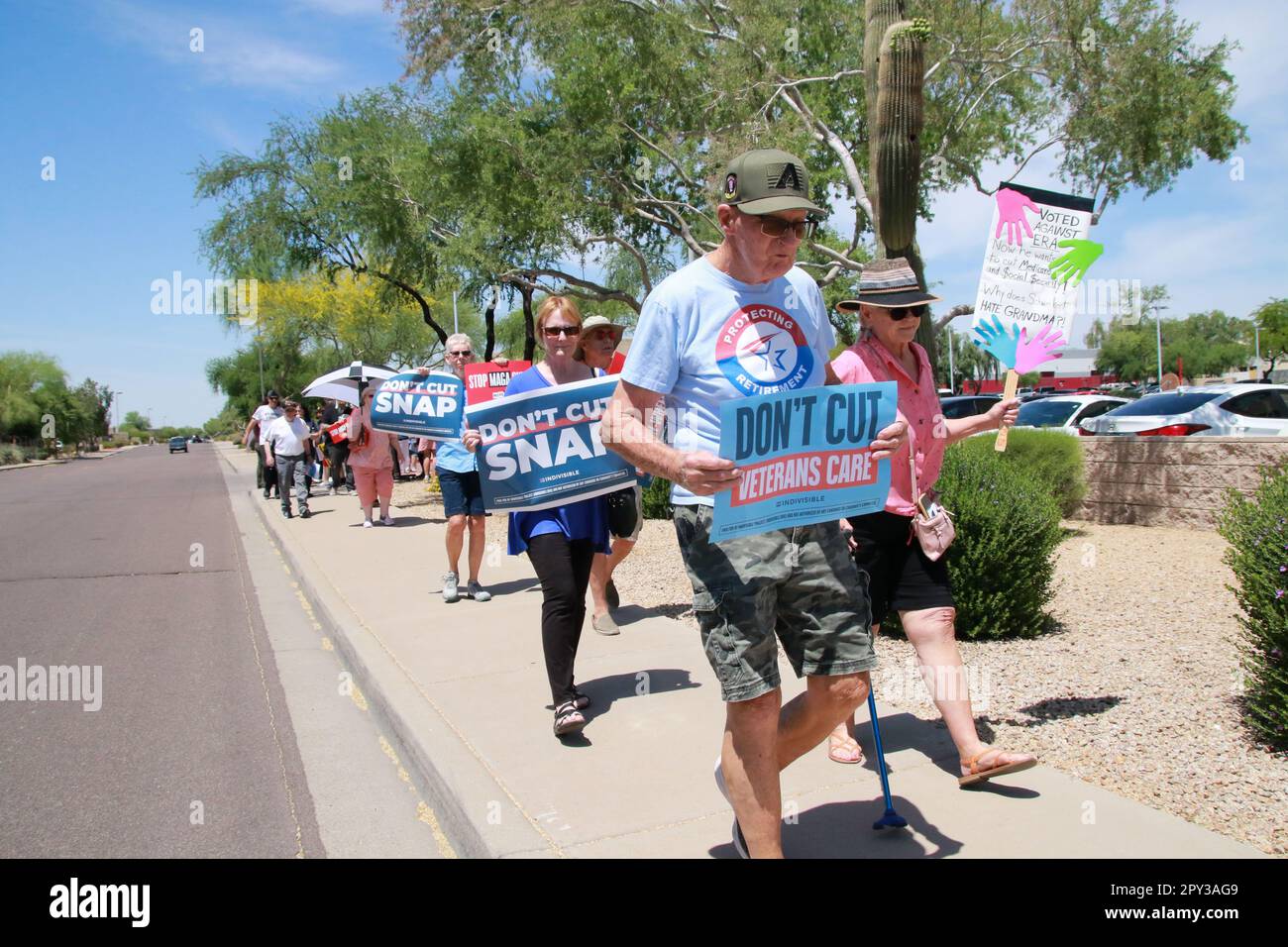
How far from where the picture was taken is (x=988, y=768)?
11.3ft

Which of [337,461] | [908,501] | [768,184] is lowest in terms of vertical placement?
[337,461]

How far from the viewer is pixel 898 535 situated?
149 inches

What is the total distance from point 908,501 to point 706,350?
4.60 feet

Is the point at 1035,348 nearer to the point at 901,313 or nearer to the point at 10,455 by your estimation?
the point at 901,313

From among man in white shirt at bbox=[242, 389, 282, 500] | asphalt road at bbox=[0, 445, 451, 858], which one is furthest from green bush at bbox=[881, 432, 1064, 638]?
man in white shirt at bbox=[242, 389, 282, 500]

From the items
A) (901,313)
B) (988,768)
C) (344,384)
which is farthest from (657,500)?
(988,768)

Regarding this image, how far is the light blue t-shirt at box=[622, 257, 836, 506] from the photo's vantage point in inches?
108

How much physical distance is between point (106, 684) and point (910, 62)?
7.00 metres

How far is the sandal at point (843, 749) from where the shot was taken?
3.99 metres

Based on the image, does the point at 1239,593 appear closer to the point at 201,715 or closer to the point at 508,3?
the point at 201,715

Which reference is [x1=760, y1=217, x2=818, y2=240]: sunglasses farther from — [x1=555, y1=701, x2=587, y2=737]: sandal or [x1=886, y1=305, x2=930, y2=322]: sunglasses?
[x1=555, y1=701, x2=587, y2=737]: sandal

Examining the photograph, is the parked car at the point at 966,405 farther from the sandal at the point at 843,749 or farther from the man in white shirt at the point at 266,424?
the sandal at the point at 843,749

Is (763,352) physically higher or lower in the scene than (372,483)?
higher

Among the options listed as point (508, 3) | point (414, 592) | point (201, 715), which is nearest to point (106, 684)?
point (201, 715)
